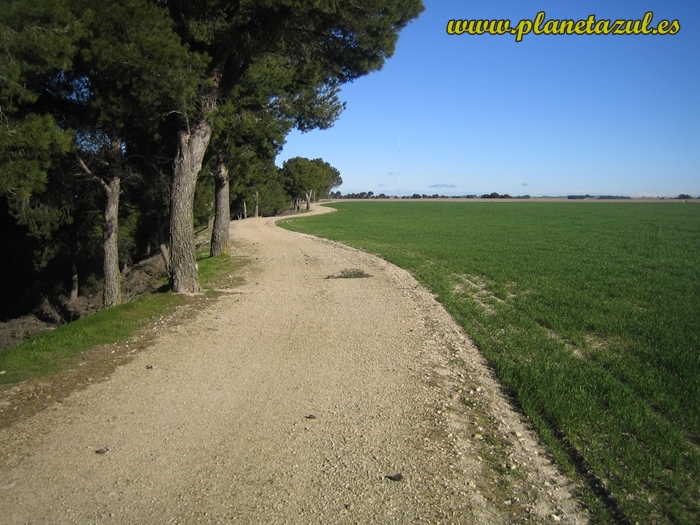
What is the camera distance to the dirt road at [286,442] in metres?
3.65

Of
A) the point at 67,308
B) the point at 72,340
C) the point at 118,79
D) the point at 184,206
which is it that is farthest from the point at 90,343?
the point at 67,308

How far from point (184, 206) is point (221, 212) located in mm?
7726

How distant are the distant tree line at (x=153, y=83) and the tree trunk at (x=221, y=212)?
1546mm

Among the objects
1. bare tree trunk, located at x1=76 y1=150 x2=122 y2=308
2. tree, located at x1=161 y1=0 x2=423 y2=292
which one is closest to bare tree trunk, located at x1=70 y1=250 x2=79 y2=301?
bare tree trunk, located at x1=76 y1=150 x2=122 y2=308

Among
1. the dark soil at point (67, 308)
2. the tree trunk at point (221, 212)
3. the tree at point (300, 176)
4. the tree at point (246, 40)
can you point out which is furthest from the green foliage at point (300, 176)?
the tree at point (246, 40)

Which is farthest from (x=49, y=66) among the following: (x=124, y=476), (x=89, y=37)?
(x=124, y=476)

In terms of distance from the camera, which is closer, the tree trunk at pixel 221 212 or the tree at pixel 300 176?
the tree trunk at pixel 221 212

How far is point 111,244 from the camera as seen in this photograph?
42.4 feet

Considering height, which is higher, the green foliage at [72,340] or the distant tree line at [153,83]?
the distant tree line at [153,83]

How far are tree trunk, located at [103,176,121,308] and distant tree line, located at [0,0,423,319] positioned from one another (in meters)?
0.03

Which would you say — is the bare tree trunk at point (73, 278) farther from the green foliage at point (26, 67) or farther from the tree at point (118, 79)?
the green foliage at point (26, 67)

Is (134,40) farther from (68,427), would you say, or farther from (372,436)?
(372,436)

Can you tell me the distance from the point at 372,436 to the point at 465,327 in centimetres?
417

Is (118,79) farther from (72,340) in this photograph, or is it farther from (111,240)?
(72,340)
